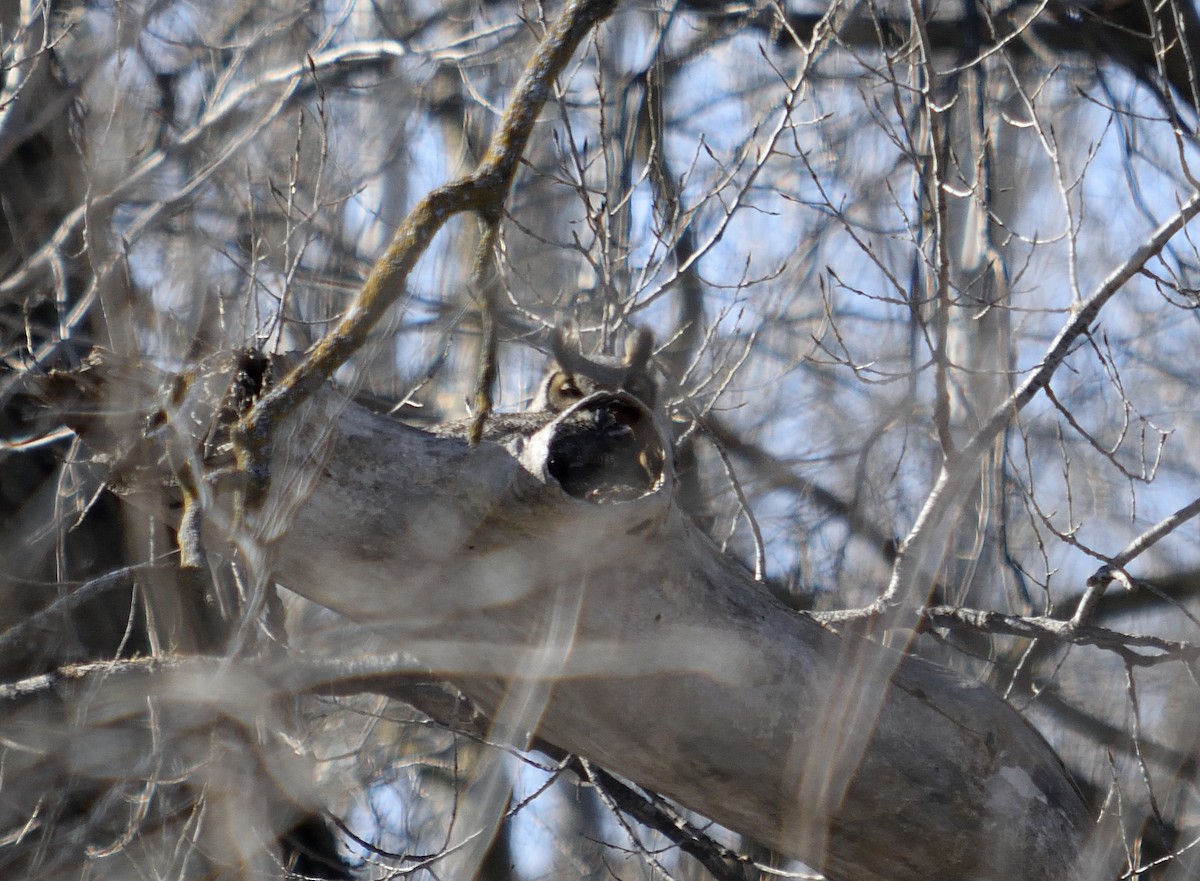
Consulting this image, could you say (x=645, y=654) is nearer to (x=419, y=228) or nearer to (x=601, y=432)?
(x=601, y=432)

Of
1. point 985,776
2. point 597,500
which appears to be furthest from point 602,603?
point 985,776

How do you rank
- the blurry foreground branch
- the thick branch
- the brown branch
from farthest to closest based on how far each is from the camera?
the brown branch, the blurry foreground branch, the thick branch

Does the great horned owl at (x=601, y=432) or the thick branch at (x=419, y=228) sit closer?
the thick branch at (x=419, y=228)

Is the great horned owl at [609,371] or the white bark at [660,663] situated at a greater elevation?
the great horned owl at [609,371]

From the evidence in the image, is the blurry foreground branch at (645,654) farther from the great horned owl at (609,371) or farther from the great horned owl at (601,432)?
the great horned owl at (609,371)

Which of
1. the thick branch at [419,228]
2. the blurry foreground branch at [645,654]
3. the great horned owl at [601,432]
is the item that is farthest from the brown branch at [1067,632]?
the thick branch at [419,228]

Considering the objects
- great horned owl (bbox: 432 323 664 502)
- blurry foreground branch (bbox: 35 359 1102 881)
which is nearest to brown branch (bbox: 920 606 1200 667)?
blurry foreground branch (bbox: 35 359 1102 881)

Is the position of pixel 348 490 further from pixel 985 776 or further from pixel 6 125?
pixel 6 125

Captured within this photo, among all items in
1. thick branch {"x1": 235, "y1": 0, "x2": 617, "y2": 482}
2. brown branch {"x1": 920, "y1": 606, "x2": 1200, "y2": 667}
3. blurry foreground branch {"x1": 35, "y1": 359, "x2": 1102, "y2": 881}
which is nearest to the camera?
thick branch {"x1": 235, "y1": 0, "x2": 617, "y2": 482}

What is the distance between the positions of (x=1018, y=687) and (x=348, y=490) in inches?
136

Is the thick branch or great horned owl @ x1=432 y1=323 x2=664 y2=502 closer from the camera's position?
the thick branch

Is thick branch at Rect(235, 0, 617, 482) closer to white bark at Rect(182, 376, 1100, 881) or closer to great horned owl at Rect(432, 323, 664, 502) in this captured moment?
white bark at Rect(182, 376, 1100, 881)

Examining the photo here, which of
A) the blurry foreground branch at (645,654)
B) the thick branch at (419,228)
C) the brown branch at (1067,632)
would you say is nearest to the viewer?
the thick branch at (419,228)

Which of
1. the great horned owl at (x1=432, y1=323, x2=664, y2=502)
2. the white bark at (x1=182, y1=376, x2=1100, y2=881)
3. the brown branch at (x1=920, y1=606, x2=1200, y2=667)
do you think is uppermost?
the great horned owl at (x1=432, y1=323, x2=664, y2=502)
